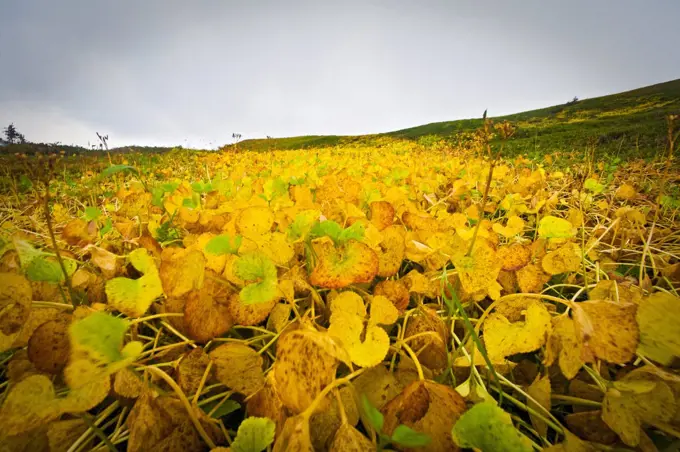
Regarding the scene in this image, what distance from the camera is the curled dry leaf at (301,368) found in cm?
34

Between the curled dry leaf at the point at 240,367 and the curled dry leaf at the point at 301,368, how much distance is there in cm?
10

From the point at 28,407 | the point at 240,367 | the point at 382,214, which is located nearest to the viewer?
the point at 28,407

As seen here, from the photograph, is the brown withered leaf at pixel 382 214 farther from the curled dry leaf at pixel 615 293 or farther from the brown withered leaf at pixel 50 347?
the brown withered leaf at pixel 50 347

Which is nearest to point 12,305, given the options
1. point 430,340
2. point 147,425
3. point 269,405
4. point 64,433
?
point 64,433

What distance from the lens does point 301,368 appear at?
13.6 inches

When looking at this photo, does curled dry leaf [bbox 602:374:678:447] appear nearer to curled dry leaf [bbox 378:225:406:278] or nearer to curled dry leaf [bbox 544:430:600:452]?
curled dry leaf [bbox 544:430:600:452]

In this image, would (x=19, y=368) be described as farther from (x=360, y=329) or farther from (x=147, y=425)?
(x=360, y=329)

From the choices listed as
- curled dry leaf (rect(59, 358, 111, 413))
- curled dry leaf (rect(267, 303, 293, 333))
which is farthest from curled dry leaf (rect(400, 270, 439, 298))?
curled dry leaf (rect(59, 358, 111, 413))

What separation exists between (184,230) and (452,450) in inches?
34.8

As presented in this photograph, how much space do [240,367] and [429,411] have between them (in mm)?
262

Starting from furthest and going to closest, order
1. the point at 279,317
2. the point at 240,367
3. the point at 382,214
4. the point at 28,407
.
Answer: the point at 382,214 < the point at 279,317 < the point at 240,367 < the point at 28,407

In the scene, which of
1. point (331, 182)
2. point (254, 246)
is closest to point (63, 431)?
point (254, 246)

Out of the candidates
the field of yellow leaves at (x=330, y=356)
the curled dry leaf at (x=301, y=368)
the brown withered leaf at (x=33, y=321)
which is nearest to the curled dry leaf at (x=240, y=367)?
the field of yellow leaves at (x=330, y=356)

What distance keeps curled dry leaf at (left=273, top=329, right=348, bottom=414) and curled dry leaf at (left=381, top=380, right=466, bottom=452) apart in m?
0.10
